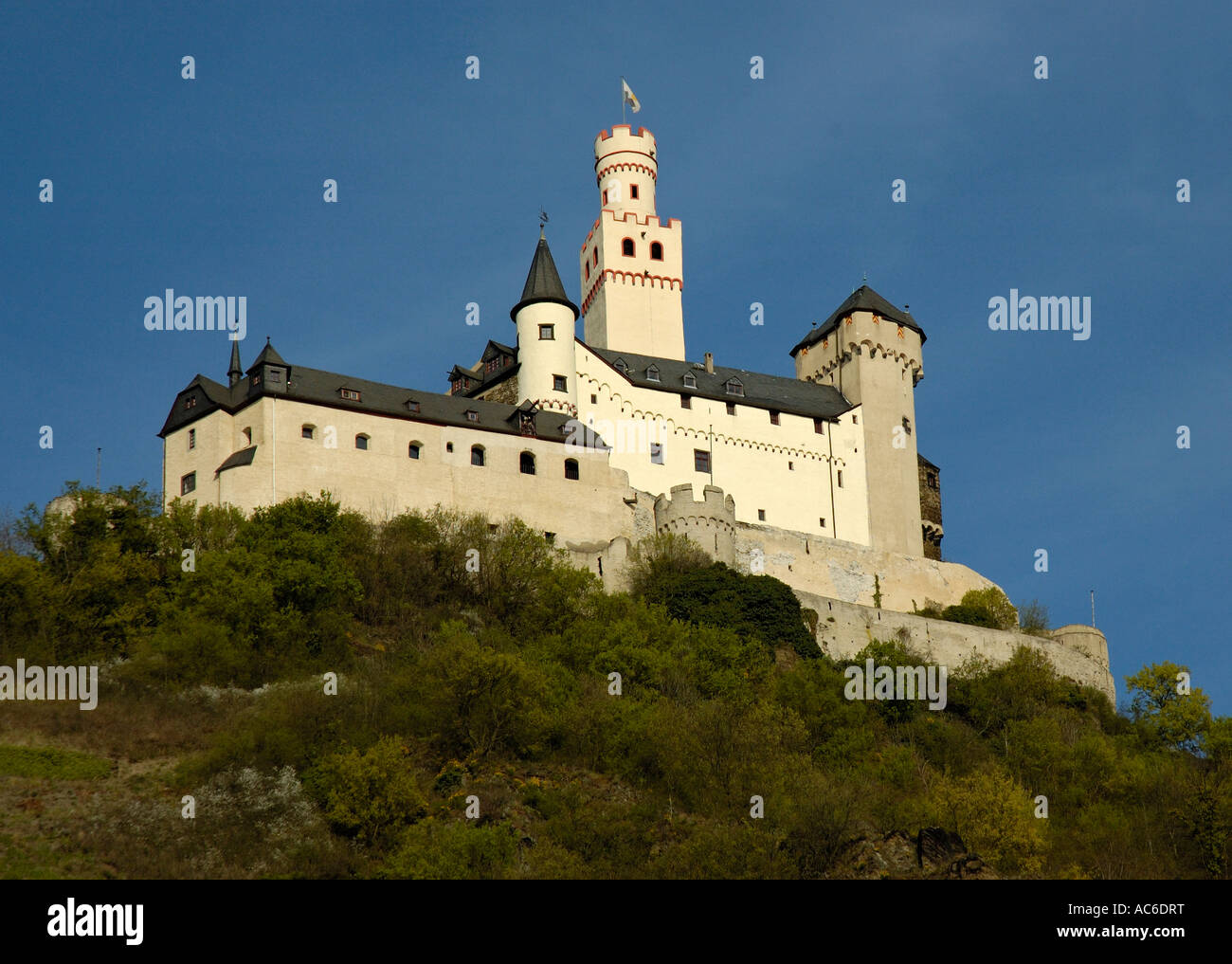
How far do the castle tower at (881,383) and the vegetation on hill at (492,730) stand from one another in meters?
11.4

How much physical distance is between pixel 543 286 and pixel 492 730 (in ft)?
84.1

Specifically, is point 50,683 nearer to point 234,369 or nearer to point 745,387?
point 234,369

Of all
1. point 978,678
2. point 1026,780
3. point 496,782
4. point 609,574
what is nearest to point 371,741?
point 496,782

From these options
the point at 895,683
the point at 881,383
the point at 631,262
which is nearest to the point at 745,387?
the point at 881,383

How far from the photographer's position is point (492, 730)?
44812 mm

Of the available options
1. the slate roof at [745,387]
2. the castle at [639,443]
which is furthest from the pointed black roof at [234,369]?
the slate roof at [745,387]

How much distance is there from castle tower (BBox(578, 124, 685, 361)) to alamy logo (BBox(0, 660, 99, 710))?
3400 centimetres

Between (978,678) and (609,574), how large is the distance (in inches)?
530

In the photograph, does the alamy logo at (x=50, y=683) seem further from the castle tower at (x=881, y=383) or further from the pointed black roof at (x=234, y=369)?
the castle tower at (x=881, y=383)

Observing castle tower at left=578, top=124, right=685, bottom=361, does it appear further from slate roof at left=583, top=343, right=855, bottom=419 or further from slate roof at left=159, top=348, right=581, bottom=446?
slate roof at left=159, top=348, right=581, bottom=446

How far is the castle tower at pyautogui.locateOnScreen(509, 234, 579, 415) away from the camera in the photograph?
64375 millimetres
